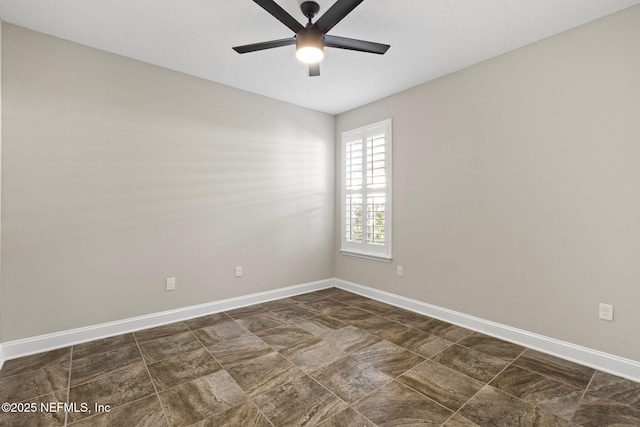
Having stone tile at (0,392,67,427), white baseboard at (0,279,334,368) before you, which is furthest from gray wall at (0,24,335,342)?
stone tile at (0,392,67,427)

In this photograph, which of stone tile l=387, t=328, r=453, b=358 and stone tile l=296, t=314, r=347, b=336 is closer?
stone tile l=387, t=328, r=453, b=358

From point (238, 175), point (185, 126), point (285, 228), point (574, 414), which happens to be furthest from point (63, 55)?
point (574, 414)

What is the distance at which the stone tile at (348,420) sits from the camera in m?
1.65

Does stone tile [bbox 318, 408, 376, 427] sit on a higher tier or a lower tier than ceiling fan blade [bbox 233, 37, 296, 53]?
lower

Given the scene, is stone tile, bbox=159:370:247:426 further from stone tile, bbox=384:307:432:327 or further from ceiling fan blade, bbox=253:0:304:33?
ceiling fan blade, bbox=253:0:304:33

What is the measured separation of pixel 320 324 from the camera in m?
3.10

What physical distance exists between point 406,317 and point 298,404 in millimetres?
1834

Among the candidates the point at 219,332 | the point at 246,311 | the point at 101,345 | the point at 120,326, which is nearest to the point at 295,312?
the point at 246,311

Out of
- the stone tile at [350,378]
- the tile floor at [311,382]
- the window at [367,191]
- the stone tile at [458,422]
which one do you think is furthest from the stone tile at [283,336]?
the window at [367,191]

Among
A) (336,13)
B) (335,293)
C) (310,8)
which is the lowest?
(335,293)

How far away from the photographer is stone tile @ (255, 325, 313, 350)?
266cm

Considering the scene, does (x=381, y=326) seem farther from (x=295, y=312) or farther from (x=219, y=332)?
(x=219, y=332)

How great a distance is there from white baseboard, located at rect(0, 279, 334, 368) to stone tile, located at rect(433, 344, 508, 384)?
2184 millimetres

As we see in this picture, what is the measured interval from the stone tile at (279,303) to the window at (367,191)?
1.08 m
